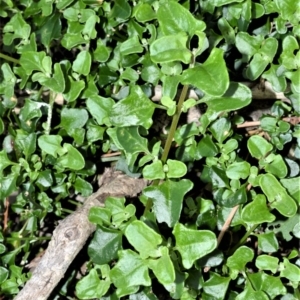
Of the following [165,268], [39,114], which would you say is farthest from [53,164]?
[165,268]

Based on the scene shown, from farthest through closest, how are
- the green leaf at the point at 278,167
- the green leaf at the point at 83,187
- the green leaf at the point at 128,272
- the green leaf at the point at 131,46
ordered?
the green leaf at the point at 83,187
the green leaf at the point at 131,46
the green leaf at the point at 278,167
the green leaf at the point at 128,272

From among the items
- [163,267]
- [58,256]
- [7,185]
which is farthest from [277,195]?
[7,185]

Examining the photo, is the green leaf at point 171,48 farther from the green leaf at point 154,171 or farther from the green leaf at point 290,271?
the green leaf at point 290,271

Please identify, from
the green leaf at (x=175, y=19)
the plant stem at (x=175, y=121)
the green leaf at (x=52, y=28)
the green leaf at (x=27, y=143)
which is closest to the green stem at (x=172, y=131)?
the plant stem at (x=175, y=121)

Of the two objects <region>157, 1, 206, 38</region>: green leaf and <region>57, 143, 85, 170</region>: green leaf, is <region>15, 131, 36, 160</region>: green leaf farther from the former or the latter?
<region>157, 1, 206, 38</region>: green leaf

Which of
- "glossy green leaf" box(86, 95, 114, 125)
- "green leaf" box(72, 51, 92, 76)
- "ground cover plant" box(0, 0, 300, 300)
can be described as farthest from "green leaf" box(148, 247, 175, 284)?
"green leaf" box(72, 51, 92, 76)

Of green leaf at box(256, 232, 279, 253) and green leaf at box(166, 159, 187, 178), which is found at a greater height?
green leaf at box(166, 159, 187, 178)
